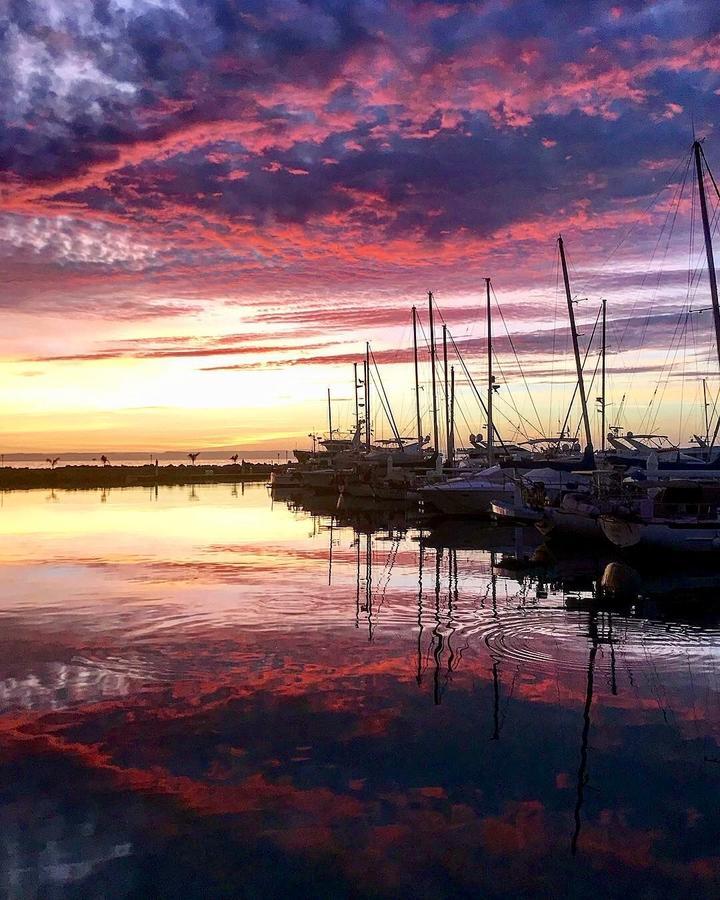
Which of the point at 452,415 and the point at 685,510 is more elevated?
the point at 452,415

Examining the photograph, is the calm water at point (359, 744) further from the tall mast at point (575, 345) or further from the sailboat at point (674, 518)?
the tall mast at point (575, 345)

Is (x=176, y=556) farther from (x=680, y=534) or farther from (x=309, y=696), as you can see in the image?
(x=309, y=696)

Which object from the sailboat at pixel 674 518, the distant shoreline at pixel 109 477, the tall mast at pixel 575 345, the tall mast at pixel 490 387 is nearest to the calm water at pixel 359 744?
the sailboat at pixel 674 518

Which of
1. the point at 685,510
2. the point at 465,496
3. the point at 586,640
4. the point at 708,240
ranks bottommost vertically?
the point at 586,640

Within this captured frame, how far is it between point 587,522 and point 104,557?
19695mm

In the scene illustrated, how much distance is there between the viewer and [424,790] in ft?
33.8

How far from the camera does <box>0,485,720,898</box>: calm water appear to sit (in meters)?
8.55

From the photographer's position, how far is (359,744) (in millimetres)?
11836

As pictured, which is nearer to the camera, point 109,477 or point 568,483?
point 568,483

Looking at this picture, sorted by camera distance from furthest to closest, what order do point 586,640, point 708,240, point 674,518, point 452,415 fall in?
point 452,415 → point 708,240 → point 674,518 → point 586,640

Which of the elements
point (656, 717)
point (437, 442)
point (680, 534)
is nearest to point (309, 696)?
point (656, 717)

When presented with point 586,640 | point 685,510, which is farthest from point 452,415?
point 586,640

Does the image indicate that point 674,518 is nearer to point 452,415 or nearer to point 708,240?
point 708,240

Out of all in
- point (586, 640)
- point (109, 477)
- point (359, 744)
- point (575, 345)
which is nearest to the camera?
point (359, 744)
